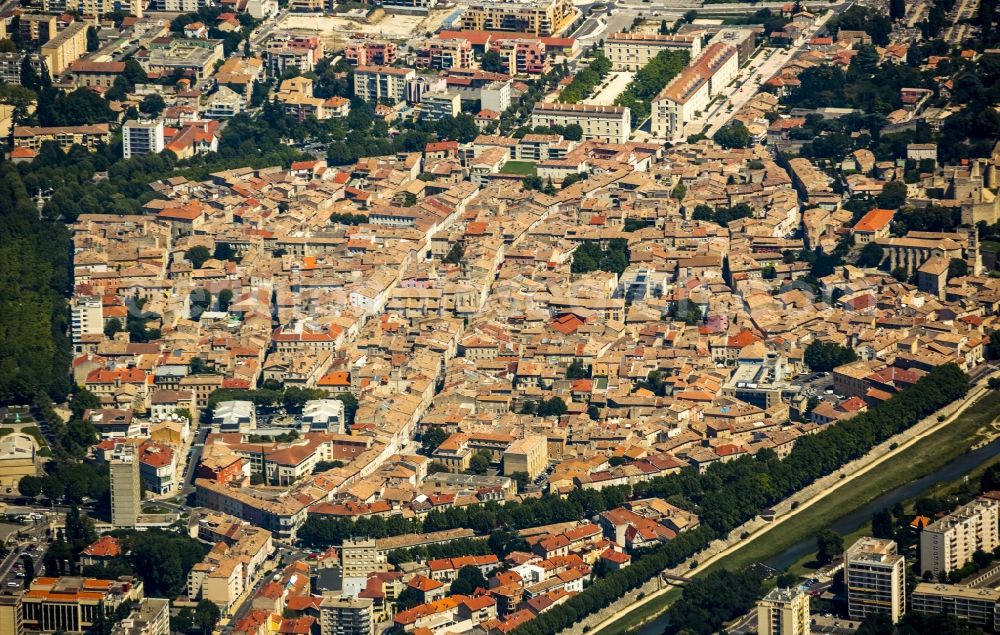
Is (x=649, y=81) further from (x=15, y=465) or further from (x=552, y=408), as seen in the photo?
(x=15, y=465)

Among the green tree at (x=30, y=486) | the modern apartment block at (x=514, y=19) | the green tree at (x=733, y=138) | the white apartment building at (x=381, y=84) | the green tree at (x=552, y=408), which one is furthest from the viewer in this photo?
the modern apartment block at (x=514, y=19)

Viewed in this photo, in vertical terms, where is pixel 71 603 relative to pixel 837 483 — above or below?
below

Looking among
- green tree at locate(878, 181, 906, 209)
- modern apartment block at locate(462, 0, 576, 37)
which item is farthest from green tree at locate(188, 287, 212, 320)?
modern apartment block at locate(462, 0, 576, 37)

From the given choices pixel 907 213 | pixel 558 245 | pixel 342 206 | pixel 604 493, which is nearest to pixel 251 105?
pixel 342 206

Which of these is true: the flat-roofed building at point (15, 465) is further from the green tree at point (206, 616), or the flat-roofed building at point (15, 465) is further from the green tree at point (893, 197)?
the green tree at point (893, 197)

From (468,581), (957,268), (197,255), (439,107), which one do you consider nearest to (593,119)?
(439,107)

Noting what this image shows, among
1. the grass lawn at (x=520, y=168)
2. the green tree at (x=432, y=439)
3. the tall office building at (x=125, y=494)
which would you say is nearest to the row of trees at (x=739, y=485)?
Result: the green tree at (x=432, y=439)

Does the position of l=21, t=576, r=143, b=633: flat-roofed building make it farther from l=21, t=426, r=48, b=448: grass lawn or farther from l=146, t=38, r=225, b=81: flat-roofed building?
l=146, t=38, r=225, b=81: flat-roofed building
